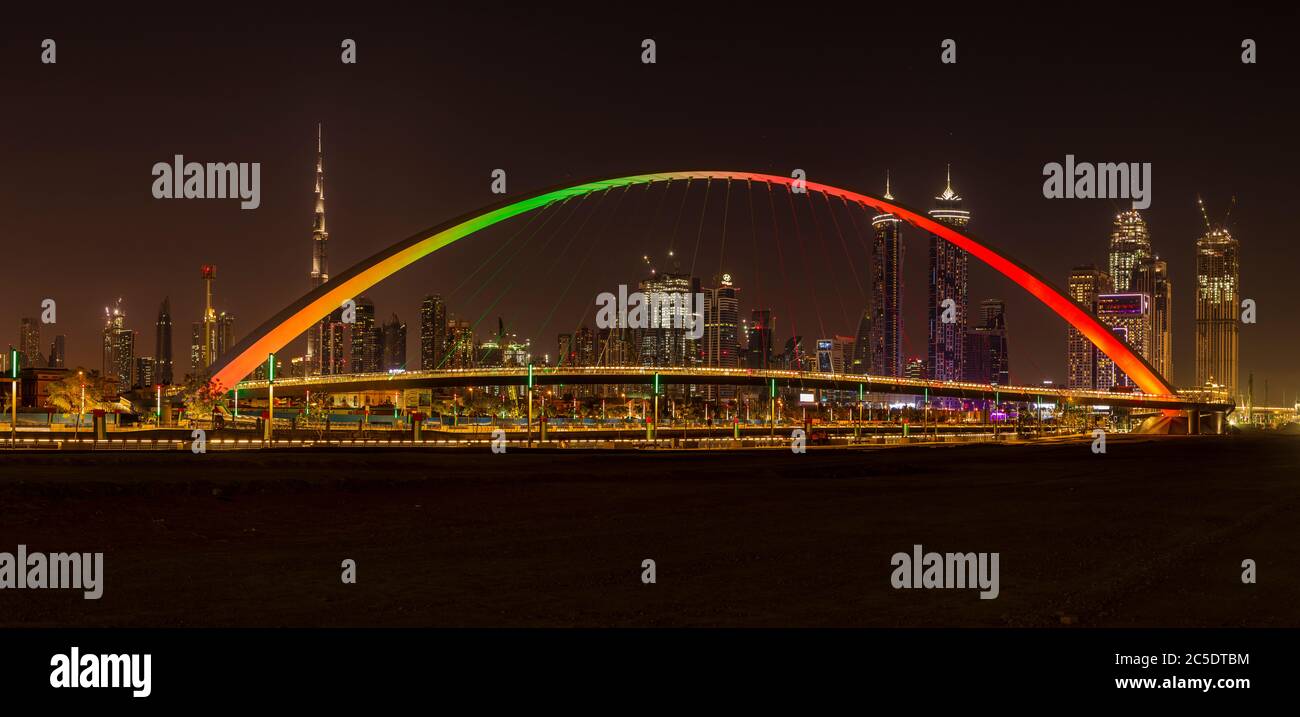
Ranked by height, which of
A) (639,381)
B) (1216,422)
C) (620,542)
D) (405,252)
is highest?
(405,252)

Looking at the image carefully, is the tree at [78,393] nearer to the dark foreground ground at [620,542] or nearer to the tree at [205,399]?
the tree at [205,399]

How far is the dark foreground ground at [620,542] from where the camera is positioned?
9.79 m

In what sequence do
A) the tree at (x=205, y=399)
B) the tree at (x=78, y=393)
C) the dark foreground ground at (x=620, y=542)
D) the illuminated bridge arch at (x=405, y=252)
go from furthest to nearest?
1. the tree at (x=78, y=393)
2. the illuminated bridge arch at (x=405, y=252)
3. the tree at (x=205, y=399)
4. the dark foreground ground at (x=620, y=542)

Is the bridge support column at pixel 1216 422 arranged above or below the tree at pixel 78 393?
below

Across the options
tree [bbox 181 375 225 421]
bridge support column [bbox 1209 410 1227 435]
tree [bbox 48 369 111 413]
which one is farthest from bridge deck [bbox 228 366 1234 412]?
tree [bbox 48 369 111 413]

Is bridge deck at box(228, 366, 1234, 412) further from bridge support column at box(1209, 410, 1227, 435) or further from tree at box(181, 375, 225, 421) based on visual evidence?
bridge support column at box(1209, 410, 1227, 435)

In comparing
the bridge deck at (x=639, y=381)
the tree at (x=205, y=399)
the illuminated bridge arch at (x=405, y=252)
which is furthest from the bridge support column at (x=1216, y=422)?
the tree at (x=205, y=399)

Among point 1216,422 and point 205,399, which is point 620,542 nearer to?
point 205,399

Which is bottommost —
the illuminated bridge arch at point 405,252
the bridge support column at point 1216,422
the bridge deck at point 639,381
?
the bridge support column at point 1216,422

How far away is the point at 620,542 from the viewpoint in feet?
48.9

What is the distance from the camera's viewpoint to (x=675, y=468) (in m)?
32.2

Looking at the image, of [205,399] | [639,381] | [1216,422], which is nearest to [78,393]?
[205,399]

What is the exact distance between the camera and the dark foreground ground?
979 cm
